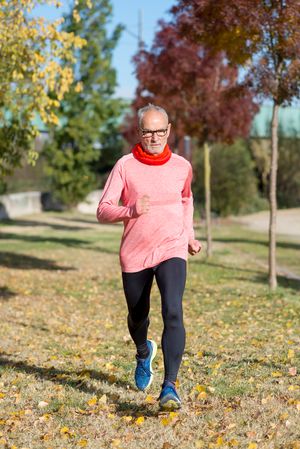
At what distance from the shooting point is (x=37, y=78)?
1120 cm

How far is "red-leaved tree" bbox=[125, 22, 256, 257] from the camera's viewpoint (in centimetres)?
1739

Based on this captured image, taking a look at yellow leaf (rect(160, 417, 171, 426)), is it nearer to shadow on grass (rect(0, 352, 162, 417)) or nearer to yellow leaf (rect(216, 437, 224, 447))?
shadow on grass (rect(0, 352, 162, 417))

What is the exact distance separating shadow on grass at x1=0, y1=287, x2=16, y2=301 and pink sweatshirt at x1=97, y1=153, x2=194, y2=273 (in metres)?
6.89

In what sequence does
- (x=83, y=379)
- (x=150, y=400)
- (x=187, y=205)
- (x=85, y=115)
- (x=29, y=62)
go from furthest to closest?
(x=85, y=115), (x=29, y=62), (x=83, y=379), (x=150, y=400), (x=187, y=205)

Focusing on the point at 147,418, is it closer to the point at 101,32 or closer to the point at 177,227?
the point at 177,227

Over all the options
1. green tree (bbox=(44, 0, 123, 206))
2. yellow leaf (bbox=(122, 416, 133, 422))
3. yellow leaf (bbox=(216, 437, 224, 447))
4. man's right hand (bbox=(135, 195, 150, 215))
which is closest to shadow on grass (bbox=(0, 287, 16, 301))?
yellow leaf (bbox=(122, 416, 133, 422))

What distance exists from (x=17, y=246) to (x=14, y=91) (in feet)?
31.8

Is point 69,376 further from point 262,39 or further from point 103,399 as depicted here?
point 262,39

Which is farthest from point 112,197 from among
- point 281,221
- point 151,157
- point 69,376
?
point 281,221

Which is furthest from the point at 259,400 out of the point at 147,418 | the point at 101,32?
the point at 101,32

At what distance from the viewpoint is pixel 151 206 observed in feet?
16.9

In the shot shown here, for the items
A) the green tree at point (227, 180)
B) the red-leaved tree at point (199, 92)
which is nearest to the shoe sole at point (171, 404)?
the red-leaved tree at point (199, 92)

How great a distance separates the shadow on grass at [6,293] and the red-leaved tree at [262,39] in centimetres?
401

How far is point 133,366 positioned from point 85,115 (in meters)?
32.7
